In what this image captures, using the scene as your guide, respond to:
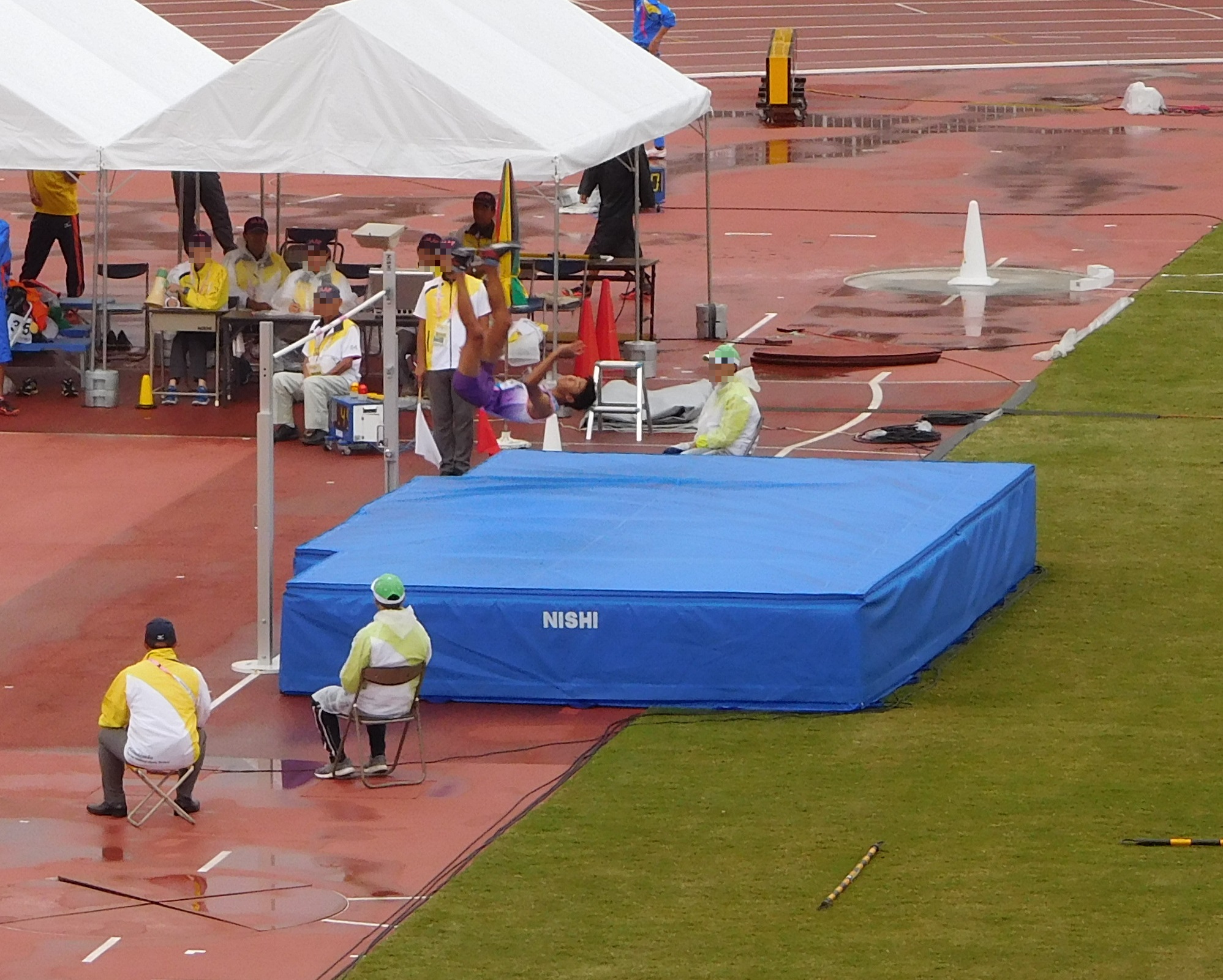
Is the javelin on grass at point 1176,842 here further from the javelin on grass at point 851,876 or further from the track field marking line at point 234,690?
the track field marking line at point 234,690

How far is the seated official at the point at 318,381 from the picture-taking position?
1958cm

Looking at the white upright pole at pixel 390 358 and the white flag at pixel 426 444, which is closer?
the white upright pole at pixel 390 358

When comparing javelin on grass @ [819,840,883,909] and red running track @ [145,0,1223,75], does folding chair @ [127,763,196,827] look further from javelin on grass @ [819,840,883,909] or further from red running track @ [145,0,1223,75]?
red running track @ [145,0,1223,75]

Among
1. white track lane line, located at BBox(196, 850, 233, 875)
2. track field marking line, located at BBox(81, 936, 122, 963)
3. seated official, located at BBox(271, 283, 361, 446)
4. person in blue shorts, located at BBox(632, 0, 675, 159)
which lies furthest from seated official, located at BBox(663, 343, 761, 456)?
person in blue shorts, located at BBox(632, 0, 675, 159)

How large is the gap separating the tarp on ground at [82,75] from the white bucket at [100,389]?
6.55 ft

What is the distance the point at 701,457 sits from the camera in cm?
1648

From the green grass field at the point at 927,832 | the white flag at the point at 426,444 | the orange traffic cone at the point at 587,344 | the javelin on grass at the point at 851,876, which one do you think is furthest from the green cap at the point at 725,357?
the javelin on grass at the point at 851,876

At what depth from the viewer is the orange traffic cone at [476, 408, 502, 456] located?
19281mm

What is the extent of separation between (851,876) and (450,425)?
8320 millimetres

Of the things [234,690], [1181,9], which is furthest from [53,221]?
[1181,9]

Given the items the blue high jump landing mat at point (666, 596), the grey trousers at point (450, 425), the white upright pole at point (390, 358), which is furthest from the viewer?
the grey trousers at point (450, 425)

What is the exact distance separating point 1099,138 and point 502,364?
62.4 feet

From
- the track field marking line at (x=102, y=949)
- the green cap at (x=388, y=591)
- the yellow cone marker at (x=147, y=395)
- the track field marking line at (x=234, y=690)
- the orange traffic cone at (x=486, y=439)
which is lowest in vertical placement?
the track field marking line at (x=102, y=949)

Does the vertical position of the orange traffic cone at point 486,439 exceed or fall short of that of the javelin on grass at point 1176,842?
it exceeds it
